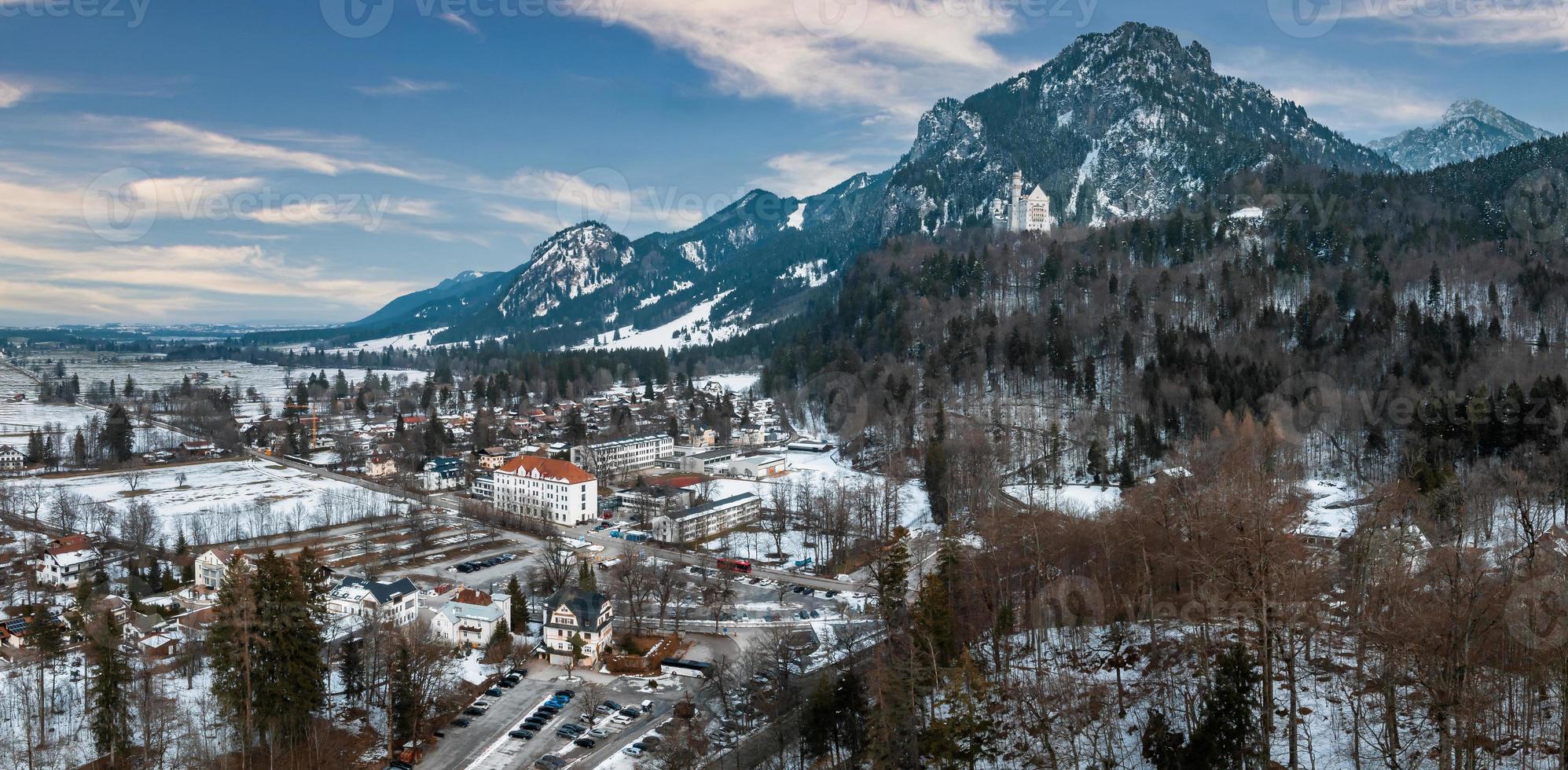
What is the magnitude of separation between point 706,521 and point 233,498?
2642 cm

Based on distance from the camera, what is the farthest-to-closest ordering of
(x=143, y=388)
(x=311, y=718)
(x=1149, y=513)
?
(x=143, y=388) → (x=1149, y=513) → (x=311, y=718)

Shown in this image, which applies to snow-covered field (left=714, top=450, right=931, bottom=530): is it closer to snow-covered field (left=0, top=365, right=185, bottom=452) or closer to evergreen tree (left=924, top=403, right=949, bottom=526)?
evergreen tree (left=924, top=403, right=949, bottom=526)

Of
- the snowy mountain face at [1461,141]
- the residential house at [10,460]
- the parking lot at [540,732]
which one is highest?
the snowy mountain face at [1461,141]

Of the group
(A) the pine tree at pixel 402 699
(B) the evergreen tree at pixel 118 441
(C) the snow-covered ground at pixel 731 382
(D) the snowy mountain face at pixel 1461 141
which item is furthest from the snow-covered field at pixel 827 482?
(D) the snowy mountain face at pixel 1461 141

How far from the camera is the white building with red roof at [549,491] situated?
44.0 m

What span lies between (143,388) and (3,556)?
268 ft

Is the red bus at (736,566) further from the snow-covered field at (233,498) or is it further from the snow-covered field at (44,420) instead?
the snow-covered field at (44,420)

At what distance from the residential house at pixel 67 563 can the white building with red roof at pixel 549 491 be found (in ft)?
55.7

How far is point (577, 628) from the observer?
1009 inches

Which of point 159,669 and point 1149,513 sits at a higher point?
point 1149,513

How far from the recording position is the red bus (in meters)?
34.6

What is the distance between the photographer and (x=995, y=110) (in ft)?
445

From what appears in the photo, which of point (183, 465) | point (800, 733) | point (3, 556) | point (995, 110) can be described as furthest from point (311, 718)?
point (995, 110)

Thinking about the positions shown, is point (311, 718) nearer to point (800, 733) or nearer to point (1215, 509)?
point (800, 733)
